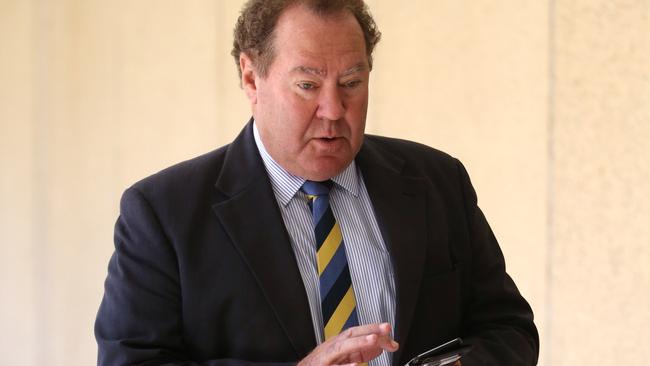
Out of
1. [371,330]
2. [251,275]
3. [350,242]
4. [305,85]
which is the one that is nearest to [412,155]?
[350,242]

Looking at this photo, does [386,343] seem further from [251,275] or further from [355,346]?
[251,275]

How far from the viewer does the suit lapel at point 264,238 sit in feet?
6.05

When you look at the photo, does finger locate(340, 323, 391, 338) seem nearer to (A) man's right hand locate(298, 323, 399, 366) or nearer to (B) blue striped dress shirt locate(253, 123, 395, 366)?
(A) man's right hand locate(298, 323, 399, 366)

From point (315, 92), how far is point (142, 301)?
1.79ft

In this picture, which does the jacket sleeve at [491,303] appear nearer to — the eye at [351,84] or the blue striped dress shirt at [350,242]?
the blue striped dress shirt at [350,242]

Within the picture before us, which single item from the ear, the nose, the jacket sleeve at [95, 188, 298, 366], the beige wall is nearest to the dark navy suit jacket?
the jacket sleeve at [95, 188, 298, 366]

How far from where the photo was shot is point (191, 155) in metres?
4.59

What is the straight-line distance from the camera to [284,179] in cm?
201

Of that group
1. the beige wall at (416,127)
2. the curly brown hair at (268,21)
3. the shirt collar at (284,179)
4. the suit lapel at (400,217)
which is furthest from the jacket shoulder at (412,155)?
the beige wall at (416,127)

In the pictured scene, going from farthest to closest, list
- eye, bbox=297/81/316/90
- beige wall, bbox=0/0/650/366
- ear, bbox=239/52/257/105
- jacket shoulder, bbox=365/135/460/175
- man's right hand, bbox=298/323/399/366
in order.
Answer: beige wall, bbox=0/0/650/366
jacket shoulder, bbox=365/135/460/175
ear, bbox=239/52/257/105
eye, bbox=297/81/316/90
man's right hand, bbox=298/323/399/366

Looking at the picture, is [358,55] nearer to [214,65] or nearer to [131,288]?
[131,288]

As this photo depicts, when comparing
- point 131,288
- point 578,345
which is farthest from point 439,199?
point 578,345

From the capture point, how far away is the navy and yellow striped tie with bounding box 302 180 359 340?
1.89 meters

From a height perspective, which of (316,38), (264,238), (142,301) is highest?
(316,38)
